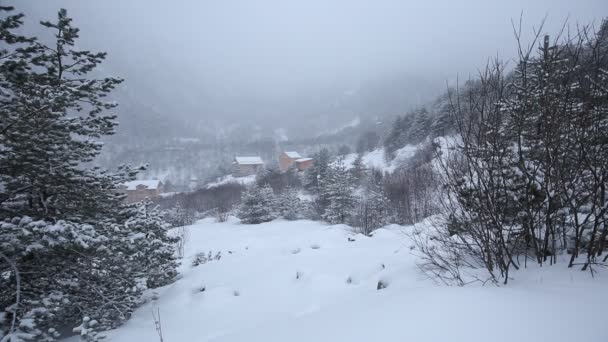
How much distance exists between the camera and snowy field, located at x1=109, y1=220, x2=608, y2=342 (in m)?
1.97

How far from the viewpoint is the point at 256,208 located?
2362 cm

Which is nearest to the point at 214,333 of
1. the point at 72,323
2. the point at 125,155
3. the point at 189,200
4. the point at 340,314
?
the point at 340,314

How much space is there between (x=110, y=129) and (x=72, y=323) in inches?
175

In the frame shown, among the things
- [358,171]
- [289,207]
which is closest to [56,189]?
[289,207]

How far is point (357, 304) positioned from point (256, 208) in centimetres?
2107

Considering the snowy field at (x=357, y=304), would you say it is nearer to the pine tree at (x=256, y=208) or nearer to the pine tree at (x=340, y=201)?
the pine tree at (x=340, y=201)

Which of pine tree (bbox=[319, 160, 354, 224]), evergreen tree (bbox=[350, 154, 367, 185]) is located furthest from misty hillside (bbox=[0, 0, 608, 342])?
evergreen tree (bbox=[350, 154, 367, 185])

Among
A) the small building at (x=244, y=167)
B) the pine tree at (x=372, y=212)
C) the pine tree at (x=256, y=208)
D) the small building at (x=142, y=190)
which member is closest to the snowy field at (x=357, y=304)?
the pine tree at (x=372, y=212)

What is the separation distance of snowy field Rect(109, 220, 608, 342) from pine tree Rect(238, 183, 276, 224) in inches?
602

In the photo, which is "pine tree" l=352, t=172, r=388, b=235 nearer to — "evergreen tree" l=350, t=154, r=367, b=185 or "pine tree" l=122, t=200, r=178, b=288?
"evergreen tree" l=350, t=154, r=367, b=185

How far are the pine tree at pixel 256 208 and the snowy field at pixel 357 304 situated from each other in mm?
15284

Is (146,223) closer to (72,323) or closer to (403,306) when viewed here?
(72,323)

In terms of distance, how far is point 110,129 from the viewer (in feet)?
16.4

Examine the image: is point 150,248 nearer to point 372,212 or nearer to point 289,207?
point 372,212
